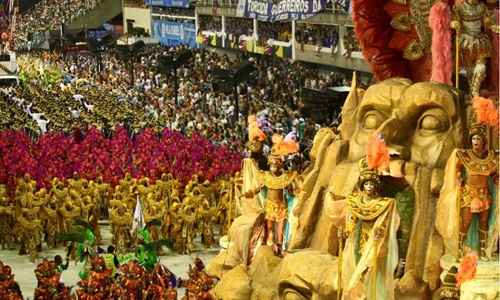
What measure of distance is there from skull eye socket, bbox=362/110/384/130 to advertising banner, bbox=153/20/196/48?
45622mm

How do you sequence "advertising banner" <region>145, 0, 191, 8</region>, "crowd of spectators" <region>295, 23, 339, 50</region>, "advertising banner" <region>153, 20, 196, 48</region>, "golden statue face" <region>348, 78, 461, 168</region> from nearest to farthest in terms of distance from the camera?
"golden statue face" <region>348, 78, 461, 168</region>, "crowd of spectators" <region>295, 23, 339, 50</region>, "advertising banner" <region>153, 20, 196, 48</region>, "advertising banner" <region>145, 0, 191, 8</region>

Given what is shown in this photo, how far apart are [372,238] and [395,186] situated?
3.33ft

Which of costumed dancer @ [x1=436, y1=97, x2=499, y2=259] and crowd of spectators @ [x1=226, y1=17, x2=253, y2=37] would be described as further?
crowd of spectators @ [x1=226, y1=17, x2=253, y2=37]

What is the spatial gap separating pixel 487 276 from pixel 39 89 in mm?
38340

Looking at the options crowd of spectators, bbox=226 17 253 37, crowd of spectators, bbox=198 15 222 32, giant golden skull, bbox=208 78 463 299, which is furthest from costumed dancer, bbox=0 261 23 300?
crowd of spectators, bbox=198 15 222 32

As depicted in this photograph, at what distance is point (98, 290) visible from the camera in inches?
713

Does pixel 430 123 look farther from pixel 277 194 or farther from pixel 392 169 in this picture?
pixel 277 194

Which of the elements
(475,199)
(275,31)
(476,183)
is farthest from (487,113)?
(275,31)

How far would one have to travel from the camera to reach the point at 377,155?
539 inches

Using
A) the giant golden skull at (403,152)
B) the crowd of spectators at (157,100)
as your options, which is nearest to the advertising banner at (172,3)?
the crowd of spectators at (157,100)

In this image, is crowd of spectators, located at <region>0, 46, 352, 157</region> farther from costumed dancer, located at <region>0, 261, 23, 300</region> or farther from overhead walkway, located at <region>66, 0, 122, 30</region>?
overhead walkway, located at <region>66, 0, 122, 30</region>

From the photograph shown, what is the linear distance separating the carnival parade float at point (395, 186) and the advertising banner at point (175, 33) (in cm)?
4334

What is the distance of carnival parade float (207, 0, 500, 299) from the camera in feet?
45.4

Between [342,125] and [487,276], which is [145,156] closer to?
[342,125]
